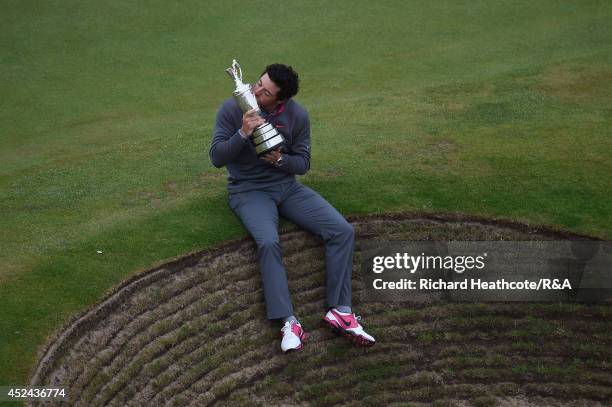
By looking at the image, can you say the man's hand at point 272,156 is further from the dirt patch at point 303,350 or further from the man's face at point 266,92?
the dirt patch at point 303,350

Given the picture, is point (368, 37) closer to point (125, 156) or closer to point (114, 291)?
point (125, 156)

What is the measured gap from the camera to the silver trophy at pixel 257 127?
8.43 metres

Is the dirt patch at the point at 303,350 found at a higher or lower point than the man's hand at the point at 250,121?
lower

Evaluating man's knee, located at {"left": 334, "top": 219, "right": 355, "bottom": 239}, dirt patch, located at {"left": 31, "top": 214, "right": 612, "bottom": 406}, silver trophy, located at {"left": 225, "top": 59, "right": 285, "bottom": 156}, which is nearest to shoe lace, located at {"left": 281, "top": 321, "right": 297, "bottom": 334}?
dirt patch, located at {"left": 31, "top": 214, "right": 612, "bottom": 406}

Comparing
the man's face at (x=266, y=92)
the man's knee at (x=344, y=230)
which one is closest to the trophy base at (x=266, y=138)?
the man's face at (x=266, y=92)

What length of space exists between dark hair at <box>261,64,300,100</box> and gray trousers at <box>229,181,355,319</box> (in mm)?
1199

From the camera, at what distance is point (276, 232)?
897 cm

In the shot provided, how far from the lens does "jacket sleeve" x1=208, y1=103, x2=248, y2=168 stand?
28.5ft

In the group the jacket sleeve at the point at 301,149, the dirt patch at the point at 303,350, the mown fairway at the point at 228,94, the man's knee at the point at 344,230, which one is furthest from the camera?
the mown fairway at the point at 228,94

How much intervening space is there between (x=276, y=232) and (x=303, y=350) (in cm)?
136

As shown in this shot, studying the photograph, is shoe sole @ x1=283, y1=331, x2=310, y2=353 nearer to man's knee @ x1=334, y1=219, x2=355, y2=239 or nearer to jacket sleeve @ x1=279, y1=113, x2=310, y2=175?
man's knee @ x1=334, y1=219, x2=355, y2=239

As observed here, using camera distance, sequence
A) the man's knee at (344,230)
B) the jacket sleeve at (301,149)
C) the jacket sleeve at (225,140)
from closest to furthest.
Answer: the jacket sleeve at (225,140) < the man's knee at (344,230) < the jacket sleeve at (301,149)

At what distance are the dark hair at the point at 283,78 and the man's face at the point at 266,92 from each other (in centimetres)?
5

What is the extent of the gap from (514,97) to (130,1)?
30.9ft
